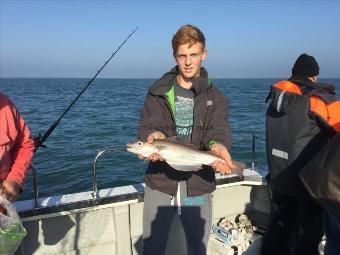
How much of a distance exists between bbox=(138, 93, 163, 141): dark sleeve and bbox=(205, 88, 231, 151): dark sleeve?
0.51m

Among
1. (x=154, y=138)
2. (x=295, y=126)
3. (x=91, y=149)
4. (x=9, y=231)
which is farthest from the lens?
(x=91, y=149)

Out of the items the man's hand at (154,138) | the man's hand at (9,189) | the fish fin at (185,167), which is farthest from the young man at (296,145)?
the man's hand at (9,189)

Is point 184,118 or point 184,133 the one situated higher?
point 184,118

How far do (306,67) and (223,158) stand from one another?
65.1 inches

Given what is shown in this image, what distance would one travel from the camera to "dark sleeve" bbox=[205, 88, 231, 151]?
12.9 ft

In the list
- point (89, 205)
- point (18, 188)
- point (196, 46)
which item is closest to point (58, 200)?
point (89, 205)

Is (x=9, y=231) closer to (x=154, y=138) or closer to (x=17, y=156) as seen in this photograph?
(x=17, y=156)

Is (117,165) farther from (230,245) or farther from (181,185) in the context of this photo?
(181,185)

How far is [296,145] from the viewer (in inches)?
169

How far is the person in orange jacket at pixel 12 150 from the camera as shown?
10.7 ft

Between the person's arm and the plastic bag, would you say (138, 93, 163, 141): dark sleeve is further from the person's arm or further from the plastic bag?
the plastic bag

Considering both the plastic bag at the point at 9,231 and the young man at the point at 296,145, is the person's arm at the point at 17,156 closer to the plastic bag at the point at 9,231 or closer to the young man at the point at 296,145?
the plastic bag at the point at 9,231

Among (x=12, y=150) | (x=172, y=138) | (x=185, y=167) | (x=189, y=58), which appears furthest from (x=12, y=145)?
(x=189, y=58)

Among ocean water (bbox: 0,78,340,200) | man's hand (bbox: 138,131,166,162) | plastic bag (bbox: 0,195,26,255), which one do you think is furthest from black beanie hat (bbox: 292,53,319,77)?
plastic bag (bbox: 0,195,26,255)
